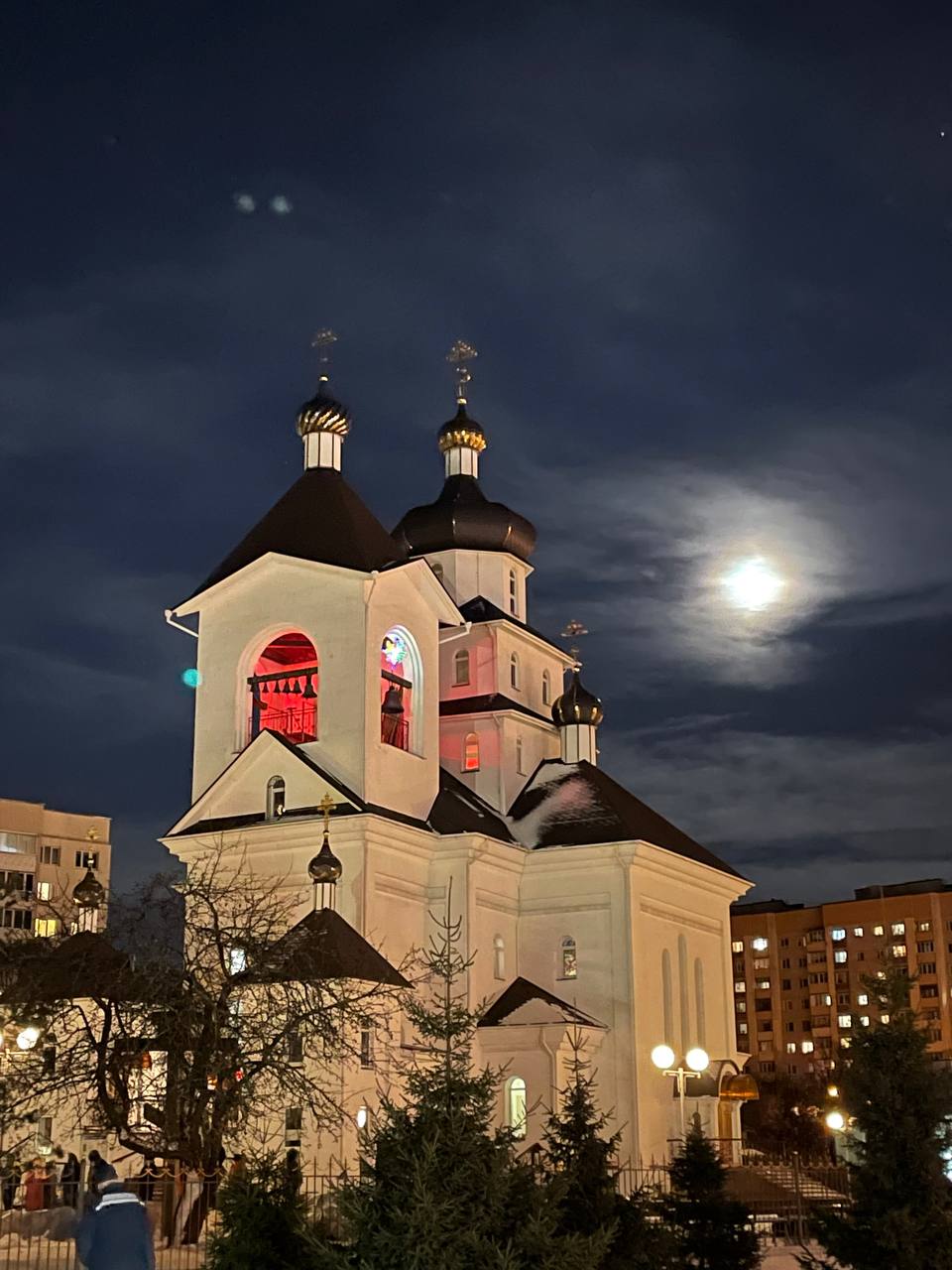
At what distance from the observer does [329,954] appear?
30.0m

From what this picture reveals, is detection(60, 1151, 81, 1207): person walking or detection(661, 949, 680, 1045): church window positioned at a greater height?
detection(661, 949, 680, 1045): church window

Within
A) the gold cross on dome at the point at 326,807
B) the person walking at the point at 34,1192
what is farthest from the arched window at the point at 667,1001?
the person walking at the point at 34,1192

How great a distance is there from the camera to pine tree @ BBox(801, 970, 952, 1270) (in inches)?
623

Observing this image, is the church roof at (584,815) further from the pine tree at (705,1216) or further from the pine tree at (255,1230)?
the pine tree at (255,1230)

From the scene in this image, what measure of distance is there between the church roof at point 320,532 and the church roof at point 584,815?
7.15 meters

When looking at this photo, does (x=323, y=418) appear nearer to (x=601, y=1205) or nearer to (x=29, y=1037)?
(x=29, y=1037)

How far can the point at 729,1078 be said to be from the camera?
40000 mm

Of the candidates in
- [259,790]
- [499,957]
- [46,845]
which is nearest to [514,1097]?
[499,957]

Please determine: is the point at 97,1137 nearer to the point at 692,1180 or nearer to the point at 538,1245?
the point at 692,1180

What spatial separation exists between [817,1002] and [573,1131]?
9785 cm

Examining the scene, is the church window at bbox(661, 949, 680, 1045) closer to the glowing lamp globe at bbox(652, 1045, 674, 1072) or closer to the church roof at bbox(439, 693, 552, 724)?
the church roof at bbox(439, 693, 552, 724)

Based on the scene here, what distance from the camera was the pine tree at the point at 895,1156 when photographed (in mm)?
15828

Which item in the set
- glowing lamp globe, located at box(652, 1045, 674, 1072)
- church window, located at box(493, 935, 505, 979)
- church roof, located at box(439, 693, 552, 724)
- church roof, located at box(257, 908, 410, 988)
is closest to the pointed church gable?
church roof, located at box(257, 908, 410, 988)

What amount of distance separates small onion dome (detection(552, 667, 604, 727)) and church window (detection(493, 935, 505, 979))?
24.7 feet
